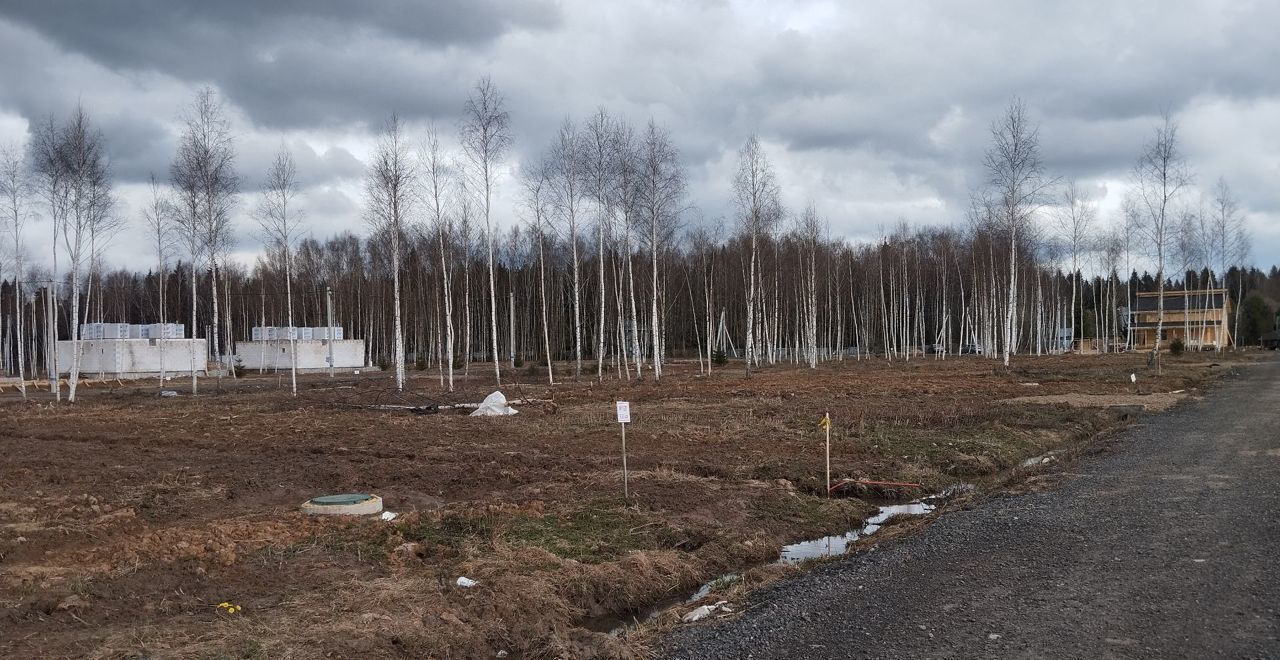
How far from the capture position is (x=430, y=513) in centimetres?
1134

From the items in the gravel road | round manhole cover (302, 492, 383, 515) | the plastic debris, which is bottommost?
the plastic debris

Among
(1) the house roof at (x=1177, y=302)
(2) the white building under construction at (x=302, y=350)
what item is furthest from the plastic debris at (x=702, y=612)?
(1) the house roof at (x=1177, y=302)

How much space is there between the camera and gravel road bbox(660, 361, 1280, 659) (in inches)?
254

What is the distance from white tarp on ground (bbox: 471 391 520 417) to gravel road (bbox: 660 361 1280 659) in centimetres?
1564

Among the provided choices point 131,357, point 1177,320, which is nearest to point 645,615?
point 131,357

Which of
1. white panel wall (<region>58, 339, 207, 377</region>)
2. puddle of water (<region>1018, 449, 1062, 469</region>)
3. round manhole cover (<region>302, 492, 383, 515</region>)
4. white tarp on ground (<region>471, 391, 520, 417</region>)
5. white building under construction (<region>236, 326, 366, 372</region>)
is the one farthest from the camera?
white building under construction (<region>236, 326, 366, 372</region>)

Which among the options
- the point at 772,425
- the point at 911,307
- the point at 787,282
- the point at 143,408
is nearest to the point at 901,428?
the point at 772,425

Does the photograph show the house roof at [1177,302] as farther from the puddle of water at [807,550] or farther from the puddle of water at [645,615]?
the puddle of water at [645,615]

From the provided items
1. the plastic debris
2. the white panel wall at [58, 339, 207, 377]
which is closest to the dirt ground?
the plastic debris

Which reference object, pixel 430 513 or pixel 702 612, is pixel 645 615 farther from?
pixel 430 513

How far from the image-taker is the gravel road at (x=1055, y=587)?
21.2 feet

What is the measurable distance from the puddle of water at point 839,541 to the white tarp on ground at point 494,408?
14219mm

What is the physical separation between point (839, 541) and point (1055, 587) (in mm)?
3681

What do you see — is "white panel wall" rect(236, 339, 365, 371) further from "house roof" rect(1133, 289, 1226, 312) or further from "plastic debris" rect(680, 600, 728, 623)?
"house roof" rect(1133, 289, 1226, 312)
